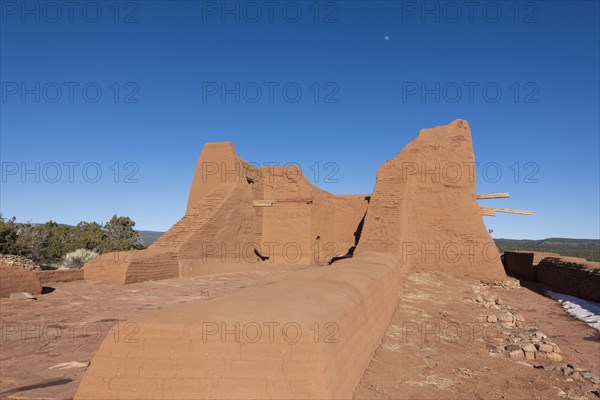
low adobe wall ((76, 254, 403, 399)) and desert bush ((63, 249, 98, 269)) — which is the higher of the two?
low adobe wall ((76, 254, 403, 399))

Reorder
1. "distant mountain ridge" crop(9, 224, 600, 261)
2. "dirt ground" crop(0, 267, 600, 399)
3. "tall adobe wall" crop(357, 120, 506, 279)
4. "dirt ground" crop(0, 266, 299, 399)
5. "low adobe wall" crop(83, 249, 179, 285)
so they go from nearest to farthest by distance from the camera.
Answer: "dirt ground" crop(0, 266, 299, 399), "dirt ground" crop(0, 267, 600, 399), "low adobe wall" crop(83, 249, 179, 285), "tall adobe wall" crop(357, 120, 506, 279), "distant mountain ridge" crop(9, 224, 600, 261)

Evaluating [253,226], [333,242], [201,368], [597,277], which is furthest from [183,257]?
[597,277]

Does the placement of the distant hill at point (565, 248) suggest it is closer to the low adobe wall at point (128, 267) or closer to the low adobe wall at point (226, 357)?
the low adobe wall at point (128, 267)

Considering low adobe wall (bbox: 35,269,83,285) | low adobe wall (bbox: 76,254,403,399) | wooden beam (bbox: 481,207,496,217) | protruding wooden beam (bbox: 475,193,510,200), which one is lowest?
low adobe wall (bbox: 35,269,83,285)

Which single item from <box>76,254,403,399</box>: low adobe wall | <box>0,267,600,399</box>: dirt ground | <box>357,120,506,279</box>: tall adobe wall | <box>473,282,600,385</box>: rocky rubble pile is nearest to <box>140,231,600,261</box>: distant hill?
<box>0,267,600,399</box>: dirt ground

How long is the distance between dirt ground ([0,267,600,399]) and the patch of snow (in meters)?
0.56

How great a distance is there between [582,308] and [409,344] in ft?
29.7

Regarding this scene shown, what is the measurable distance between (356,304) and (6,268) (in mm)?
7671

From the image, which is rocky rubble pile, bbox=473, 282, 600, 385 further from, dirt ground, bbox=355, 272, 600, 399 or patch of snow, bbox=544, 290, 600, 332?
patch of snow, bbox=544, 290, 600, 332

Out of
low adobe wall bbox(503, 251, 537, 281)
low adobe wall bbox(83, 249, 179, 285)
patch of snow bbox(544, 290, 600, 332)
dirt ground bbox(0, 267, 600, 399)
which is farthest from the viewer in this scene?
low adobe wall bbox(503, 251, 537, 281)

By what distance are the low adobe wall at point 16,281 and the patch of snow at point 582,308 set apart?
42.3 feet

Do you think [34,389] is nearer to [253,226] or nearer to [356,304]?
[356,304]

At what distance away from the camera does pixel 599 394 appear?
4652mm

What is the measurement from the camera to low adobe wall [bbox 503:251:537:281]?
1900 cm
